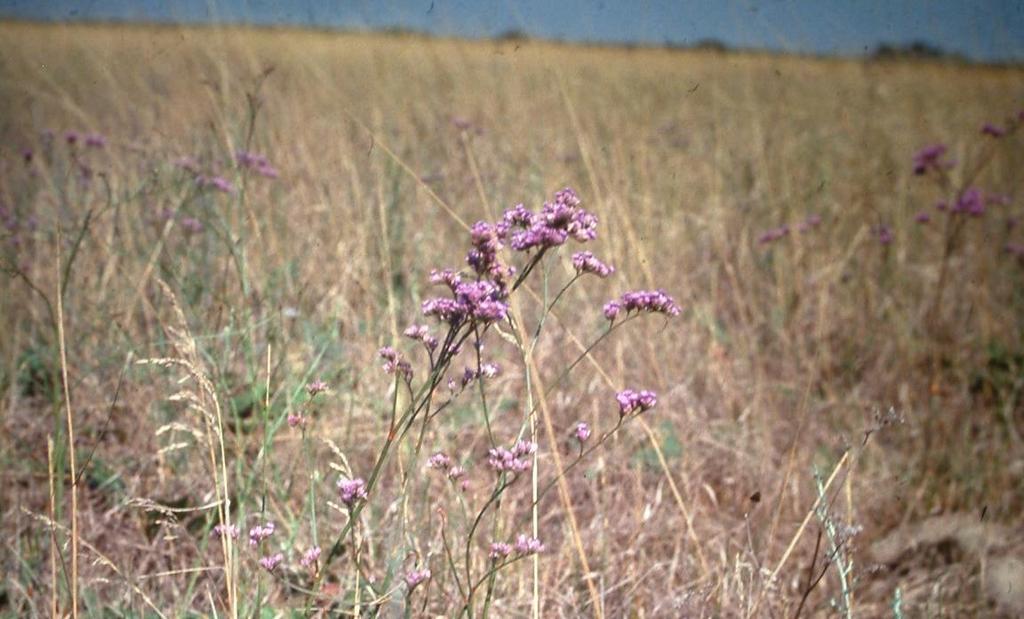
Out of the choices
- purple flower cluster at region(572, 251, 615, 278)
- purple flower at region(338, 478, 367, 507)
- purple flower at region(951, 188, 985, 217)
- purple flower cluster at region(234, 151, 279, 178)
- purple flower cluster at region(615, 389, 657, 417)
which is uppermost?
purple flower cluster at region(234, 151, 279, 178)

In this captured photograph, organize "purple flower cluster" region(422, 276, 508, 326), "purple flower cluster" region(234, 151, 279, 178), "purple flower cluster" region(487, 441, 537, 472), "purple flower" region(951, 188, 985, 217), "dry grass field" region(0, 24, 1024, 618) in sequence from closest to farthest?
"purple flower cluster" region(422, 276, 508, 326), "purple flower cluster" region(487, 441, 537, 472), "dry grass field" region(0, 24, 1024, 618), "purple flower cluster" region(234, 151, 279, 178), "purple flower" region(951, 188, 985, 217)

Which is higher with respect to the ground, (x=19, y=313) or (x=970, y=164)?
(x=970, y=164)

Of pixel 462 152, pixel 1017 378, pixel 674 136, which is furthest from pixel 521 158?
pixel 1017 378

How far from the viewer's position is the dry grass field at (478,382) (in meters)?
1.89

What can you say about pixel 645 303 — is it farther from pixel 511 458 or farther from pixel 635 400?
pixel 511 458

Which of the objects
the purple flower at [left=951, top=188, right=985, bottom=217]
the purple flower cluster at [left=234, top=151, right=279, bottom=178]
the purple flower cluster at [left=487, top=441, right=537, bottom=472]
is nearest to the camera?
the purple flower cluster at [left=487, top=441, right=537, bottom=472]

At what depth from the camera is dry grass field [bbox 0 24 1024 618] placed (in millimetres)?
1891

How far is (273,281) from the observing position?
2924 millimetres

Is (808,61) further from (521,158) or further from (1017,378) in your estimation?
(1017,378)

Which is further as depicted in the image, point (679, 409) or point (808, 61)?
point (808, 61)

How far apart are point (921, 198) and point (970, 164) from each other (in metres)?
0.39

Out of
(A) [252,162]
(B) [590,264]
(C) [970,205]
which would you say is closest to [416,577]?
(B) [590,264]

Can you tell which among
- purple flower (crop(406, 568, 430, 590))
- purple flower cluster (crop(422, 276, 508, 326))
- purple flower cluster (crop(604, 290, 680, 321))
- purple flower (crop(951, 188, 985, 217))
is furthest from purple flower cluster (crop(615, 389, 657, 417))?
purple flower (crop(951, 188, 985, 217))

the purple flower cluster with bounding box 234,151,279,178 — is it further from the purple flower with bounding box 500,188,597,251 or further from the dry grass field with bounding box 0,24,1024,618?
the purple flower with bounding box 500,188,597,251
